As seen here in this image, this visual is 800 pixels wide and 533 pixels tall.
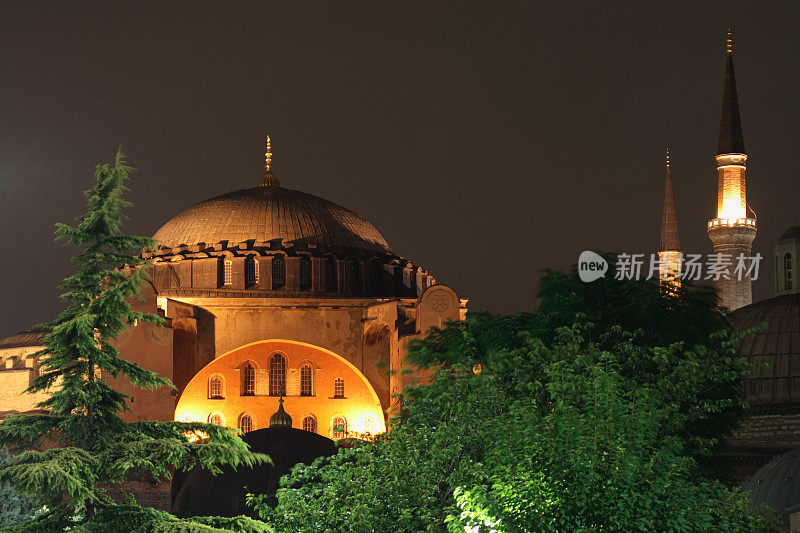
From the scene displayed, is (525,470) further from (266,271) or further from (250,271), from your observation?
(250,271)

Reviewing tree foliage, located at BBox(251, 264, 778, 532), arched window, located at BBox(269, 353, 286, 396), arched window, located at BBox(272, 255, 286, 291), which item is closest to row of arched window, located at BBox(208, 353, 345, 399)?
arched window, located at BBox(269, 353, 286, 396)

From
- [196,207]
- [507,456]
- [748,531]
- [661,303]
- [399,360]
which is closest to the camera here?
[507,456]

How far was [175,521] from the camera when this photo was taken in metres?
18.7

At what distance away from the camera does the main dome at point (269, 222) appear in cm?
5884

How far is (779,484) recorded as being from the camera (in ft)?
138

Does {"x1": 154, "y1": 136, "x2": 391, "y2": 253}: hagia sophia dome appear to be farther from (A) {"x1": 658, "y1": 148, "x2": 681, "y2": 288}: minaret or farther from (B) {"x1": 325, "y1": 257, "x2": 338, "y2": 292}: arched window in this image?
(A) {"x1": 658, "y1": 148, "x2": 681, "y2": 288}: minaret

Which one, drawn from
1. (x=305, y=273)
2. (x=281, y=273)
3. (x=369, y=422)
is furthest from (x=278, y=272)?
(x=369, y=422)

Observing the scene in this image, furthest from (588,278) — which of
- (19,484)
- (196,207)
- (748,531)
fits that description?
(196,207)

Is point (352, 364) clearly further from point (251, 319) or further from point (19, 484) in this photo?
point (19, 484)

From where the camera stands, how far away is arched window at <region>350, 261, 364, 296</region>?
2298 inches

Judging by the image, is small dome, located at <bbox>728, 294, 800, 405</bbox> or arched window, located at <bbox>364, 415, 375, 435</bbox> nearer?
arched window, located at <bbox>364, 415, 375, 435</bbox>

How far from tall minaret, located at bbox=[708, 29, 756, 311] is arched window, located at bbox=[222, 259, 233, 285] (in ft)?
75.5

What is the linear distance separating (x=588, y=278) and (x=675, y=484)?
1266cm

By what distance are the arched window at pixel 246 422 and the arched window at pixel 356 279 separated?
24.1ft
